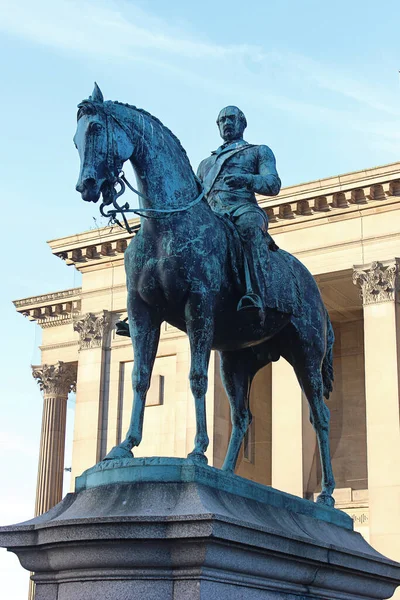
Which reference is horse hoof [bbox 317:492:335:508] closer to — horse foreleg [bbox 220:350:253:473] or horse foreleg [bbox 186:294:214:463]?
horse foreleg [bbox 220:350:253:473]

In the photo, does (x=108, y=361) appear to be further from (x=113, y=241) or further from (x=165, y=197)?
(x=165, y=197)

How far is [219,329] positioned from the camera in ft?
36.2

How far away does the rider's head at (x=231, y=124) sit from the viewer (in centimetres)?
1225

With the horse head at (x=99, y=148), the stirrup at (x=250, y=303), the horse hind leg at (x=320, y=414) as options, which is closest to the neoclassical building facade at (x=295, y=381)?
the horse hind leg at (x=320, y=414)

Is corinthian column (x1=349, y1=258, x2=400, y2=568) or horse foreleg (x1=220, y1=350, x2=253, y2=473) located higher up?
corinthian column (x1=349, y1=258, x2=400, y2=568)

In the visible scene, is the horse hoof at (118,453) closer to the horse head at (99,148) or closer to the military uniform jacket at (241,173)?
the horse head at (99,148)

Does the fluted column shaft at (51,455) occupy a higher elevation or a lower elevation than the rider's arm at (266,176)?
higher

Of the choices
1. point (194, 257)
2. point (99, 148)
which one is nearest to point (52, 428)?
point (194, 257)

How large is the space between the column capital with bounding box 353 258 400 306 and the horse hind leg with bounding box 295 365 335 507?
2304 centimetres

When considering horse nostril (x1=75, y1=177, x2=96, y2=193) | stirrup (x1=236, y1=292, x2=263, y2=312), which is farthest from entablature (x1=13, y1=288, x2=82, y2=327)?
horse nostril (x1=75, y1=177, x2=96, y2=193)

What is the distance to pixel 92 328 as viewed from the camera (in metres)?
41.7

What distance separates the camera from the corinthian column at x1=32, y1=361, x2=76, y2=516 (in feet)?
151

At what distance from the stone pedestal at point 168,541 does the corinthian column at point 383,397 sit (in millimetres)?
23030

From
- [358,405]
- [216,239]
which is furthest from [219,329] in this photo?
[358,405]
